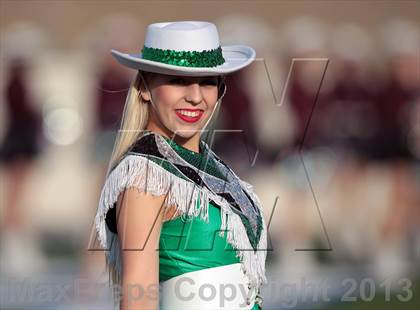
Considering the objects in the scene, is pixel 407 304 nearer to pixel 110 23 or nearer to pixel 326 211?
pixel 326 211

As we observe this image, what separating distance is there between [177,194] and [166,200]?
5cm

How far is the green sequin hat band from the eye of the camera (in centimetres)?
294

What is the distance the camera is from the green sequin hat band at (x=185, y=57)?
9.64 ft

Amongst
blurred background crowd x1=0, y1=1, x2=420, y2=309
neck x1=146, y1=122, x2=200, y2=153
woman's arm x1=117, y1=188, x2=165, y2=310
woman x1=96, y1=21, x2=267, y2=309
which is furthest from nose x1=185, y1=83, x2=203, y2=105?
blurred background crowd x1=0, y1=1, x2=420, y2=309

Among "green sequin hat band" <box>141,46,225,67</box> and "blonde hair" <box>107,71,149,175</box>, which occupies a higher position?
"green sequin hat band" <box>141,46,225,67</box>

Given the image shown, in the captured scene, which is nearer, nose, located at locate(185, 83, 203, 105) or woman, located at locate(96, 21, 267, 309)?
woman, located at locate(96, 21, 267, 309)

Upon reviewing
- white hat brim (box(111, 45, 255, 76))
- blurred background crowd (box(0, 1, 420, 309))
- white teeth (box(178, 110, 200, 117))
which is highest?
white hat brim (box(111, 45, 255, 76))

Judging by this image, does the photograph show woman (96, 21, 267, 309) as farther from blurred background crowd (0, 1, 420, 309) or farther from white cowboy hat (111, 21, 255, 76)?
blurred background crowd (0, 1, 420, 309)

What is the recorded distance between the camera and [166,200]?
2.81 metres

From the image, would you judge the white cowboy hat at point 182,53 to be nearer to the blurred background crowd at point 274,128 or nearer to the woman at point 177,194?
the woman at point 177,194

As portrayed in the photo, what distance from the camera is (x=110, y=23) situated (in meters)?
9.71

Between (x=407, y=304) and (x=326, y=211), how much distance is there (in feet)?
9.67

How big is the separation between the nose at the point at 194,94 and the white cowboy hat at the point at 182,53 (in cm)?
4

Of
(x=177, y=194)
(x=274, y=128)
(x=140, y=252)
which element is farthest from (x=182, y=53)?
(x=274, y=128)
